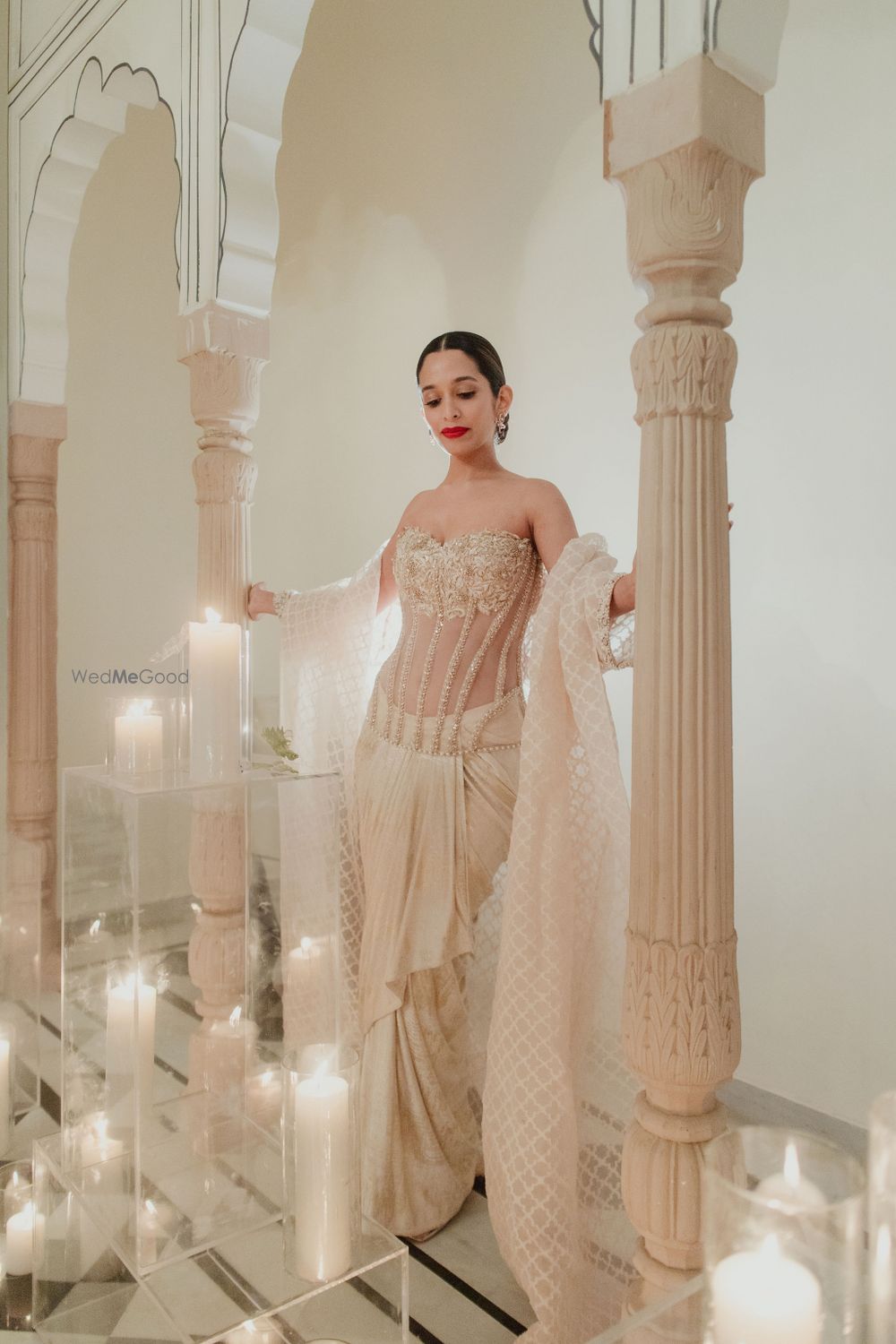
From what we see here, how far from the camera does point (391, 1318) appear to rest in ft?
5.50

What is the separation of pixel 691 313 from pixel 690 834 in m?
0.87

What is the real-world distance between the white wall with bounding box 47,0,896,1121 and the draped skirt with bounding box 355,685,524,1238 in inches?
52.4

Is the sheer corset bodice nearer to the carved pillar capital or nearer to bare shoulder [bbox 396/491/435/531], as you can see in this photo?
bare shoulder [bbox 396/491/435/531]

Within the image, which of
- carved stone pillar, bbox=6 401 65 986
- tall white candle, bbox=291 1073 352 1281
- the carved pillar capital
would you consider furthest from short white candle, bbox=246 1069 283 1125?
carved stone pillar, bbox=6 401 65 986

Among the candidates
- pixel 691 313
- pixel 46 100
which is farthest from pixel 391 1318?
pixel 46 100

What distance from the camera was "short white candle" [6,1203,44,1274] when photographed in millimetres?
2363

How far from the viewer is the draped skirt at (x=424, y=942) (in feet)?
8.50

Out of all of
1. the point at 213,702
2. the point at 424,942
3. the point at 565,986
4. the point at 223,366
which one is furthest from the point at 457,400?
the point at 565,986

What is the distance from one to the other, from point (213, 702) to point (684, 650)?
3.08 feet

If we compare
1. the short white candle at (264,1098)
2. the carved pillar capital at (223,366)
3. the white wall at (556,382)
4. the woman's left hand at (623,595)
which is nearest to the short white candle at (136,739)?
the short white candle at (264,1098)

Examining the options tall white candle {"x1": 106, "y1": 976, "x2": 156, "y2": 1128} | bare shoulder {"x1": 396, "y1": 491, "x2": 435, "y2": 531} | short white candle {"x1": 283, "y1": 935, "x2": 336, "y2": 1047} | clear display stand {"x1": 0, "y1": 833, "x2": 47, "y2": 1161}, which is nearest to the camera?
tall white candle {"x1": 106, "y1": 976, "x2": 156, "y2": 1128}

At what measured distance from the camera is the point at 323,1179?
1699 mm

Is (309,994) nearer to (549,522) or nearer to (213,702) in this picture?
(213,702)

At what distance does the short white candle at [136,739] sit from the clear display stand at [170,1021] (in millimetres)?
51
